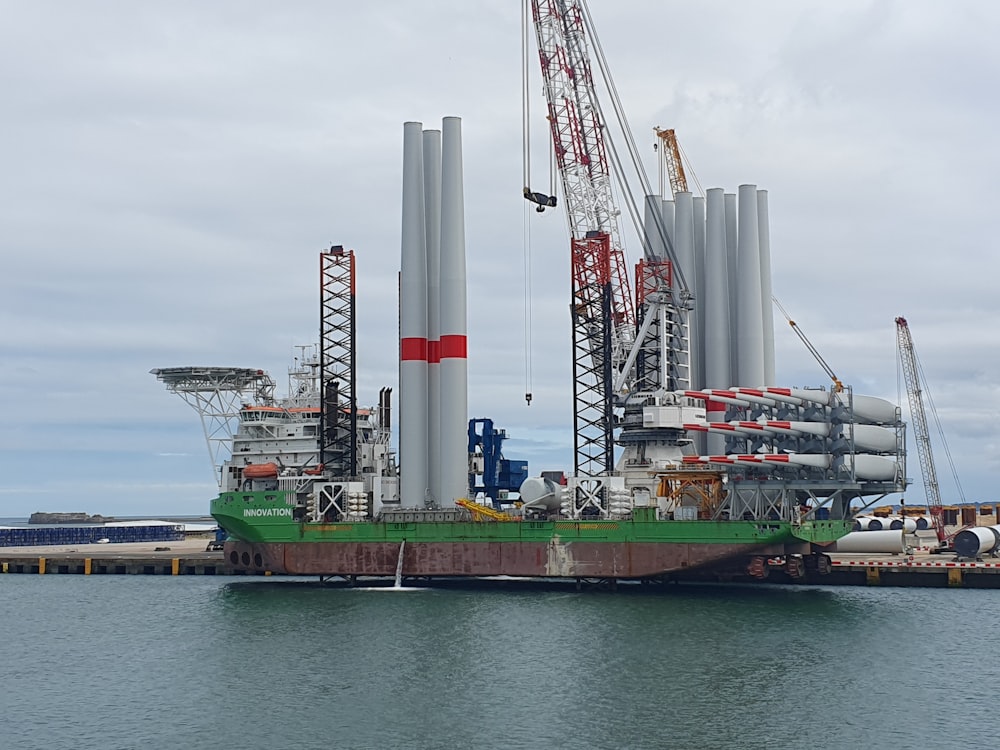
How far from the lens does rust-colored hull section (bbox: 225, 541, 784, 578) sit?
189 feet

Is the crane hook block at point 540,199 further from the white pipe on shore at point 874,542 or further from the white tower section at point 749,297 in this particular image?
the white pipe on shore at point 874,542

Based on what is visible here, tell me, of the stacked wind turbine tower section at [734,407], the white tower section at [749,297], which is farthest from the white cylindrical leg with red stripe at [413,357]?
the white tower section at [749,297]

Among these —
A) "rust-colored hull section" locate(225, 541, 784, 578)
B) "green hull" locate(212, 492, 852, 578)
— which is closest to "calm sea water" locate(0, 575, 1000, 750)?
"rust-colored hull section" locate(225, 541, 784, 578)

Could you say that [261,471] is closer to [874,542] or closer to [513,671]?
[513,671]

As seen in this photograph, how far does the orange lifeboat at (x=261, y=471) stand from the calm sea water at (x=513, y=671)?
10.9 meters

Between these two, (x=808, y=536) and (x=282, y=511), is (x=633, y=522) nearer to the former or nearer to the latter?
(x=808, y=536)

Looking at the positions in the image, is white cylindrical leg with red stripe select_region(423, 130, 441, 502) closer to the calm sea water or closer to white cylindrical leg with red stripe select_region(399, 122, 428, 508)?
white cylindrical leg with red stripe select_region(399, 122, 428, 508)

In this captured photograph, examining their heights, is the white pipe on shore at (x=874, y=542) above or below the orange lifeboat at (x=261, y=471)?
below

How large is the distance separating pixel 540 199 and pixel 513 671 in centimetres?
4176

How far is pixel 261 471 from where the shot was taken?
6850cm

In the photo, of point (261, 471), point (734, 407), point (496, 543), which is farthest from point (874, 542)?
point (261, 471)

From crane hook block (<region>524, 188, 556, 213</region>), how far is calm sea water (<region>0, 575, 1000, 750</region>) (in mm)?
27979

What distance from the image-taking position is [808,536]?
182 ft

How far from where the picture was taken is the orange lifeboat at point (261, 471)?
68500 millimetres
